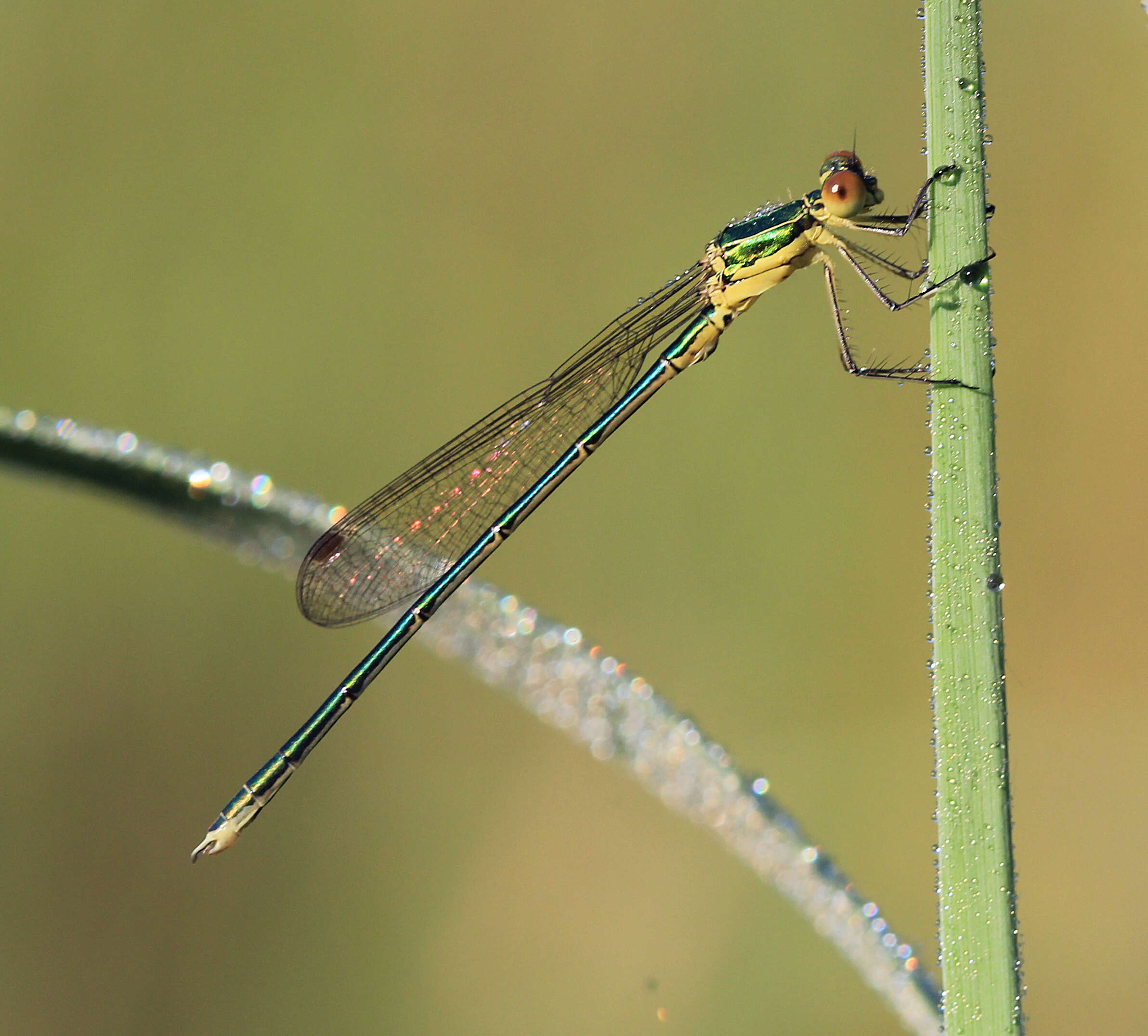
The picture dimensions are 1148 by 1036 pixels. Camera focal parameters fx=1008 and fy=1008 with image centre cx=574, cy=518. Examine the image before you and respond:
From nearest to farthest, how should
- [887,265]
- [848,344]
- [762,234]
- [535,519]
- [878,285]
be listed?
[887,265], [878,285], [848,344], [762,234], [535,519]

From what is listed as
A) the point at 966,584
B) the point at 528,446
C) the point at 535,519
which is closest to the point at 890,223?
the point at 528,446

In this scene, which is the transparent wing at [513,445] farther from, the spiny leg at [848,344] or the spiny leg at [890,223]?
the spiny leg at [890,223]

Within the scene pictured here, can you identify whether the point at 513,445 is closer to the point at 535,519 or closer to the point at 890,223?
the point at 890,223

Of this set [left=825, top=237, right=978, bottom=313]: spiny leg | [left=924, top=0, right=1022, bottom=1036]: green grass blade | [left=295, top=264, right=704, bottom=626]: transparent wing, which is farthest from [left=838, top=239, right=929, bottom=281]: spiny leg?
[left=295, top=264, right=704, bottom=626]: transparent wing

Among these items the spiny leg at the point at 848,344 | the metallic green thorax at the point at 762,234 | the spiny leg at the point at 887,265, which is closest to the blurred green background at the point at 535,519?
the metallic green thorax at the point at 762,234

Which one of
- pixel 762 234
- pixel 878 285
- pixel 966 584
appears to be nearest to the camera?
pixel 966 584

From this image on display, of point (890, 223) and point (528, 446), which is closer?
point (890, 223)

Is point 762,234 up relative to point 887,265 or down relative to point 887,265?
up

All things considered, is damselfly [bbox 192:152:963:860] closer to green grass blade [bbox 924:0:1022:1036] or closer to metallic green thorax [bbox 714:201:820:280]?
metallic green thorax [bbox 714:201:820:280]
